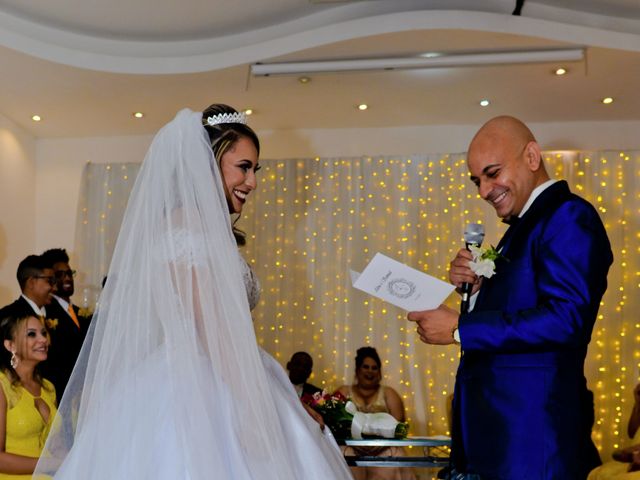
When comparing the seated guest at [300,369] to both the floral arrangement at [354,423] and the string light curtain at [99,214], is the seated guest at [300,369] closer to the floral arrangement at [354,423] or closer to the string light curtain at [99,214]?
the string light curtain at [99,214]

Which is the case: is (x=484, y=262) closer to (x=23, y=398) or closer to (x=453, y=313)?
(x=453, y=313)

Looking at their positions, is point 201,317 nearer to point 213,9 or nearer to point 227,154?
point 227,154

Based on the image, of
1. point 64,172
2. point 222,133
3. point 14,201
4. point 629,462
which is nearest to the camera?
point 222,133

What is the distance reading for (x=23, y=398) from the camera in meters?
4.42

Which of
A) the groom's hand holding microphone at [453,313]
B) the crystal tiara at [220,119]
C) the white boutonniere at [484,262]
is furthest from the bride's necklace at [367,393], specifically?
the crystal tiara at [220,119]

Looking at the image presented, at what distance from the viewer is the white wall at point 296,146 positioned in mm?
7910

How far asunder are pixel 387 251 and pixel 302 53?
2.26 m

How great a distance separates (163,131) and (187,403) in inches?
35.4

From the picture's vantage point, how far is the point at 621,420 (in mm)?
7391

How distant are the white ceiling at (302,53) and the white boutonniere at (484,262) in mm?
3419

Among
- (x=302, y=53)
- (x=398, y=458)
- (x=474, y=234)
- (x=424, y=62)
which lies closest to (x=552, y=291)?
(x=474, y=234)

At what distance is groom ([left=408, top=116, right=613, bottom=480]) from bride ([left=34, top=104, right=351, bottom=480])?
501mm

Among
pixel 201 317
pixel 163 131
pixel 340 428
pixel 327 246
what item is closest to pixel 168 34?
pixel 327 246

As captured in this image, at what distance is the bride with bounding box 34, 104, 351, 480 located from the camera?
2361 mm
